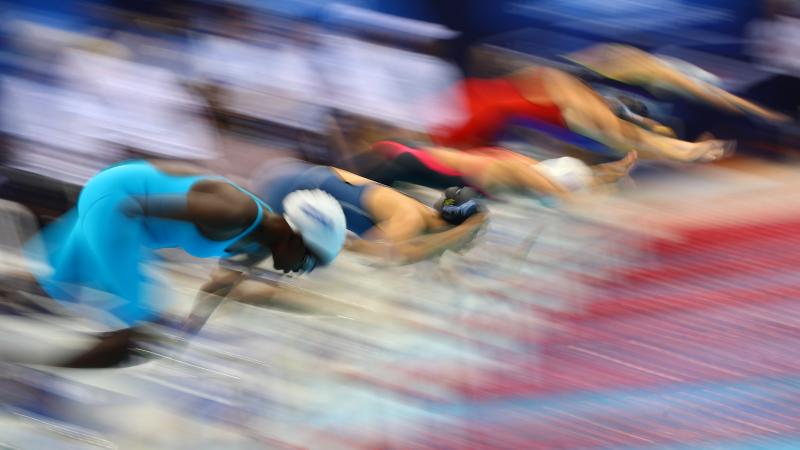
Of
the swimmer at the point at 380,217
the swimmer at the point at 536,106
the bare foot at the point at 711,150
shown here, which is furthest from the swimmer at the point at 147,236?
the bare foot at the point at 711,150

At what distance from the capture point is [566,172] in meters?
2.18

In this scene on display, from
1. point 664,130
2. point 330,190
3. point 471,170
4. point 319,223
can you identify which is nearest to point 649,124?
point 664,130

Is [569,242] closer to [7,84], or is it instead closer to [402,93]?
[402,93]

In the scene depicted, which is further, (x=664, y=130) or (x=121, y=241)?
(x=664, y=130)

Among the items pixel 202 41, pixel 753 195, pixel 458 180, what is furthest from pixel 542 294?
pixel 202 41

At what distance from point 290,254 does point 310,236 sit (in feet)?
0.16

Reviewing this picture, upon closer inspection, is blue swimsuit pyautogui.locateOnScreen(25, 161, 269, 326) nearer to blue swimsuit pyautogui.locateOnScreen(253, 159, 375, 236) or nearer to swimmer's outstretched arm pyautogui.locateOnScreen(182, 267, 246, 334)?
swimmer's outstretched arm pyautogui.locateOnScreen(182, 267, 246, 334)

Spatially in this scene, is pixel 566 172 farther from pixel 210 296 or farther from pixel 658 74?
pixel 210 296

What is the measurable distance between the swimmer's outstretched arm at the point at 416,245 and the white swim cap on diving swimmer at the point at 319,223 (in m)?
0.16

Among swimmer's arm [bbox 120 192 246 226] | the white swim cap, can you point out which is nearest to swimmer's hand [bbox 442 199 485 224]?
the white swim cap

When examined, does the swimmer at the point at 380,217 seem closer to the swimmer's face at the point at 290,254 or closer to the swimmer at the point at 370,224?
the swimmer at the point at 370,224

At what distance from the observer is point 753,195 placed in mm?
2418

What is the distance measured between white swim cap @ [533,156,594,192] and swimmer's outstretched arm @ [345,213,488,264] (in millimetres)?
247

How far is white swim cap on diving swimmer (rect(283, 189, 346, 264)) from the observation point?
1738 millimetres
